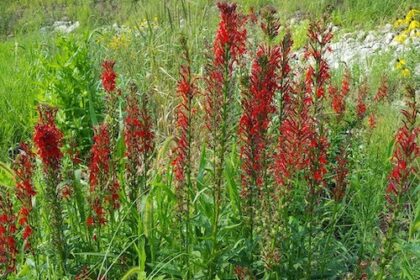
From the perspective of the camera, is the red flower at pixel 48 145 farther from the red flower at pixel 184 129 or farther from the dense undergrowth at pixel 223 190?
the red flower at pixel 184 129

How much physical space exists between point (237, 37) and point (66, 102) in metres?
2.83

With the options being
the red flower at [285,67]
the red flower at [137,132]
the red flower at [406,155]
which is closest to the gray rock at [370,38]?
the red flower at [285,67]

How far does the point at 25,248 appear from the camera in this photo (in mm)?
2840

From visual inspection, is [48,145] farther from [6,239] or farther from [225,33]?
[225,33]

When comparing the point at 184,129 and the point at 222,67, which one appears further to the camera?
the point at 184,129

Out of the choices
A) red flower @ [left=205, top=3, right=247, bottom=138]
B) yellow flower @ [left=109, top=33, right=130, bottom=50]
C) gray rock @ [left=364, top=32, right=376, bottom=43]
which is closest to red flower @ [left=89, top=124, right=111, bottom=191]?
red flower @ [left=205, top=3, right=247, bottom=138]

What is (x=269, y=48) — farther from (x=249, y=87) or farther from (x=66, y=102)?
(x=66, y=102)

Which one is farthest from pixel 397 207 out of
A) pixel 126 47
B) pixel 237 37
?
pixel 126 47

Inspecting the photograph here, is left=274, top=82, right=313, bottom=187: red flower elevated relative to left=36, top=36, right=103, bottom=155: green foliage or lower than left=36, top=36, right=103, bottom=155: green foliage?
elevated

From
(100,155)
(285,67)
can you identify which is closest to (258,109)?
(285,67)

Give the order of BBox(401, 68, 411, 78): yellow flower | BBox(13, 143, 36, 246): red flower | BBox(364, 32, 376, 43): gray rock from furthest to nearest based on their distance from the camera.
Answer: BBox(364, 32, 376, 43): gray rock → BBox(401, 68, 411, 78): yellow flower → BBox(13, 143, 36, 246): red flower

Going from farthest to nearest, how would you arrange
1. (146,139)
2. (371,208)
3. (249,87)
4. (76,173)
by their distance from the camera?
(371,208) < (76,173) < (146,139) < (249,87)

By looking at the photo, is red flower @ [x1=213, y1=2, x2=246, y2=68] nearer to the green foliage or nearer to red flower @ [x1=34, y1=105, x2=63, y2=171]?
red flower @ [x1=34, y1=105, x2=63, y2=171]

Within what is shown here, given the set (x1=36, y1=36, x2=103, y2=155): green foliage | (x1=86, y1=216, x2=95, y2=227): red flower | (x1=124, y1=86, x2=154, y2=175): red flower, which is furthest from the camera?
(x1=36, y1=36, x2=103, y2=155): green foliage
